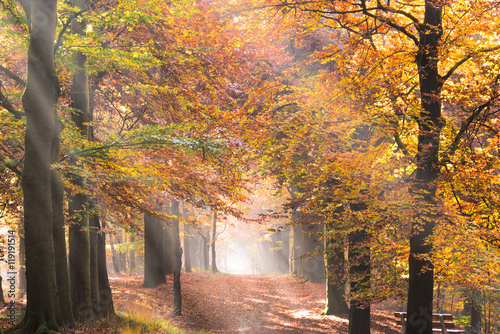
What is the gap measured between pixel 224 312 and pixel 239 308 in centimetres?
134

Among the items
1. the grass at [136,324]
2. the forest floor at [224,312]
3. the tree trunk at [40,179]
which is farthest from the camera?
the forest floor at [224,312]

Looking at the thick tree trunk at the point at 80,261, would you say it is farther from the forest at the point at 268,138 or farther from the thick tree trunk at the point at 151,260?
the thick tree trunk at the point at 151,260

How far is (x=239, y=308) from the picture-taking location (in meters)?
18.2

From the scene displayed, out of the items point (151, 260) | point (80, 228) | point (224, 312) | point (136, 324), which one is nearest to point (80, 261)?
point (80, 228)

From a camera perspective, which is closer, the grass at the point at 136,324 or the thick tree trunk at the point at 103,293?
the grass at the point at 136,324

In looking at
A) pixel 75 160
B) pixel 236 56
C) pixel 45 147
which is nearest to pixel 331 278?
pixel 236 56

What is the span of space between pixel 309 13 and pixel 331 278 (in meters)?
8.53

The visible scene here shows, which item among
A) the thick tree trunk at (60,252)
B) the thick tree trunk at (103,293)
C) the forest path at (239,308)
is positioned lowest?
the forest path at (239,308)

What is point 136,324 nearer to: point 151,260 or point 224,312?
point 224,312

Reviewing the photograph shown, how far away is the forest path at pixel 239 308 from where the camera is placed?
14.0 meters

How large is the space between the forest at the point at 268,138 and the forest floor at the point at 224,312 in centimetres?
19

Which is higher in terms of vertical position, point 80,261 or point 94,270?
point 80,261

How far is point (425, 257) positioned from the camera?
8016 mm

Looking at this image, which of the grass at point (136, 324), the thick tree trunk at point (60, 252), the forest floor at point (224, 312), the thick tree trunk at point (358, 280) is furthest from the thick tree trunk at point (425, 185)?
the thick tree trunk at point (60, 252)
